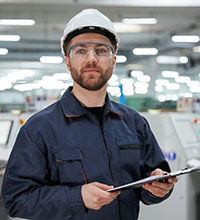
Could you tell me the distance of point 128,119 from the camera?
1.29 metres

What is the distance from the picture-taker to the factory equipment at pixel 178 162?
2691mm

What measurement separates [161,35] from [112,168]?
7.13 m

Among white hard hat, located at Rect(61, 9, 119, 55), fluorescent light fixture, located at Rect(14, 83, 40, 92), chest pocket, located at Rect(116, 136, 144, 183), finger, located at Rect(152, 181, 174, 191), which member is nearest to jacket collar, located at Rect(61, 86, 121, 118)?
chest pocket, located at Rect(116, 136, 144, 183)

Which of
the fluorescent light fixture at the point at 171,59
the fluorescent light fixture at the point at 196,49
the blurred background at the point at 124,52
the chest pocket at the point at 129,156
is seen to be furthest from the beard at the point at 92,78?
the fluorescent light fixture at the point at 196,49

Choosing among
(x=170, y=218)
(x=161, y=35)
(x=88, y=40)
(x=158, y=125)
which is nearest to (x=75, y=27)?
(x=88, y=40)

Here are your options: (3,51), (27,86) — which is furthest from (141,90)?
(3,51)

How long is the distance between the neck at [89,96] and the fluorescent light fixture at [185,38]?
6.95 meters

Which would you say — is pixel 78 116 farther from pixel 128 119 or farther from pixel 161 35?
pixel 161 35

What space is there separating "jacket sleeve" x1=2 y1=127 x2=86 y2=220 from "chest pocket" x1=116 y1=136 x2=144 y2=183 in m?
0.23

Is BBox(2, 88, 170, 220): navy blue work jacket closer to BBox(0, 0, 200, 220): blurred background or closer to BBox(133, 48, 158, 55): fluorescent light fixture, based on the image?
BBox(0, 0, 200, 220): blurred background

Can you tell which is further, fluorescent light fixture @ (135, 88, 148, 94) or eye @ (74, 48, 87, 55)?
fluorescent light fixture @ (135, 88, 148, 94)

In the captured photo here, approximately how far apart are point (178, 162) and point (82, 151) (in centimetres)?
184

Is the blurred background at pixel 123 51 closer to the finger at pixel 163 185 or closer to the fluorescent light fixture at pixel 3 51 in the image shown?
the fluorescent light fixture at pixel 3 51

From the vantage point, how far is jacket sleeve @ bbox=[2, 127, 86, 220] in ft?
3.34
